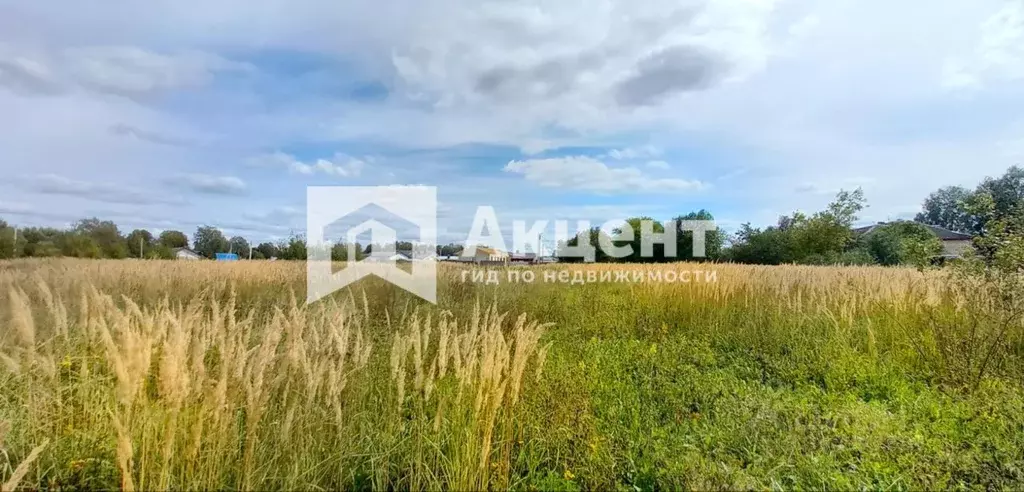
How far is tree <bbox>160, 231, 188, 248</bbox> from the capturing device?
21.4m

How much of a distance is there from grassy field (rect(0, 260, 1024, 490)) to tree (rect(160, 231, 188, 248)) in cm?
2104

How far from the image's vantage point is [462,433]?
6.46ft

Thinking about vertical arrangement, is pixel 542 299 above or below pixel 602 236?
below

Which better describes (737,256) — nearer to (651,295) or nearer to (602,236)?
(602,236)

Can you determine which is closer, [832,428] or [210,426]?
[210,426]

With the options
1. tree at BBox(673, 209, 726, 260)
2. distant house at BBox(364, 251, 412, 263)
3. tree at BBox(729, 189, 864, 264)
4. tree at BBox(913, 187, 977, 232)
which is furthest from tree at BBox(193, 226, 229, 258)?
tree at BBox(913, 187, 977, 232)

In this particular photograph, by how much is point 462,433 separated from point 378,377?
0.86 m

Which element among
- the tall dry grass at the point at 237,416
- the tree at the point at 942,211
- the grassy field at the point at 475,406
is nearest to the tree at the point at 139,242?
the grassy field at the point at 475,406

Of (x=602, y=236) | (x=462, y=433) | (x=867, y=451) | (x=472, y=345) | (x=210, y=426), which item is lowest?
(x=867, y=451)

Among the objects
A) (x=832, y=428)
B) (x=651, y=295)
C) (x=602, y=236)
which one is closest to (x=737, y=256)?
(x=602, y=236)

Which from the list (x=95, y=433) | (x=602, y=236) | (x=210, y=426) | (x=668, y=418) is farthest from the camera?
(x=602, y=236)

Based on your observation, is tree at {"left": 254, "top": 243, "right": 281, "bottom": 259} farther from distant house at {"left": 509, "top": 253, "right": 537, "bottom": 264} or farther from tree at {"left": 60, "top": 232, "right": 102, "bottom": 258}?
distant house at {"left": 509, "top": 253, "right": 537, "bottom": 264}

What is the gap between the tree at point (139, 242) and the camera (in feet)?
48.4

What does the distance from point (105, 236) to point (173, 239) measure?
1100 centimetres
